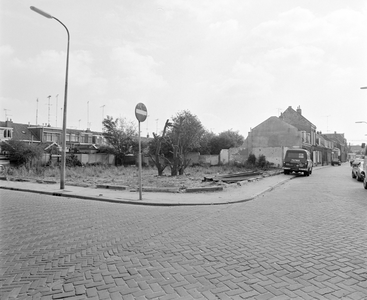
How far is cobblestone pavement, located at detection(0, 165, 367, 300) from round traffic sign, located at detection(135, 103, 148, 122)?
4.05 metres

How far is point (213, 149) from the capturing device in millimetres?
55906

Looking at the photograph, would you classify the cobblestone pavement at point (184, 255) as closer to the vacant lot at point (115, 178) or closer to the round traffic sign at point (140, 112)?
the round traffic sign at point (140, 112)

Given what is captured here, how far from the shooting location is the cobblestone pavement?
3.53 m

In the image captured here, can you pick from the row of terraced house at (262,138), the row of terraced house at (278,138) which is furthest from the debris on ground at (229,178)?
the row of terraced house at (262,138)

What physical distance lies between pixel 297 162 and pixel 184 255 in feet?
77.7

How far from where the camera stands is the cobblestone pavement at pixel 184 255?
11.6 feet

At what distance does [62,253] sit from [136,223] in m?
2.46

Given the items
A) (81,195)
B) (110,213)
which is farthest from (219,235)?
(81,195)

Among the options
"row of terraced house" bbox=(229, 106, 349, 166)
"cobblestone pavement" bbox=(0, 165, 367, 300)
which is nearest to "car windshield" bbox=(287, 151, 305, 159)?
"row of terraced house" bbox=(229, 106, 349, 166)

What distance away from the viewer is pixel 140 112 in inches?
427

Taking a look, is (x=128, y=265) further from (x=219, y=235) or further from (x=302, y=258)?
(x=302, y=258)

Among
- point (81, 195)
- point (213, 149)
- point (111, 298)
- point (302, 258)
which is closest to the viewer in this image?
point (111, 298)

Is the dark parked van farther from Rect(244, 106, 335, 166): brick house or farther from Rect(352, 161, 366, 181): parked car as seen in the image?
Rect(244, 106, 335, 166): brick house

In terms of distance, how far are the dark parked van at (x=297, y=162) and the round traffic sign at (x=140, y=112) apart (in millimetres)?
19189
